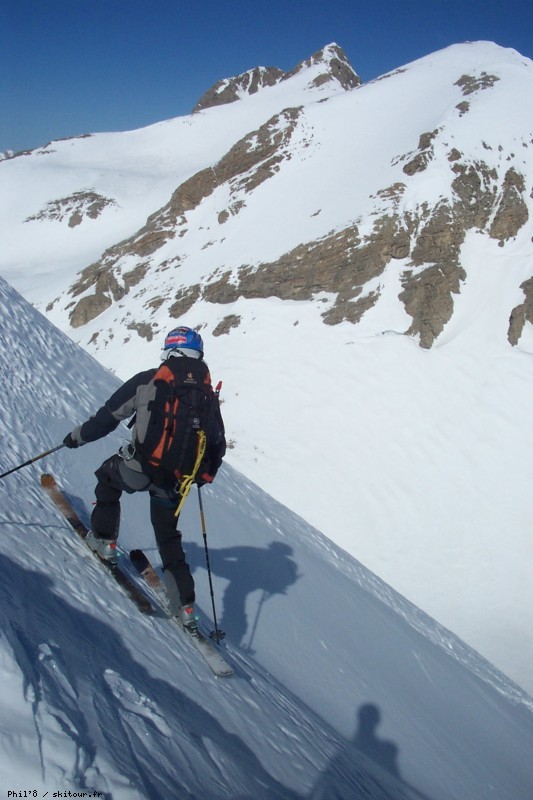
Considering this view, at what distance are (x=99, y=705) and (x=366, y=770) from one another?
8.14ft

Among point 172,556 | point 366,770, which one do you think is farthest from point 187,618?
point 366,770

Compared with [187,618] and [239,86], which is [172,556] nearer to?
[187,618]

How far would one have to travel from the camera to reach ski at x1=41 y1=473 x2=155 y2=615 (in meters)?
3.85

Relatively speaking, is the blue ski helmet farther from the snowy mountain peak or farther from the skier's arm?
the snowy mountain peak

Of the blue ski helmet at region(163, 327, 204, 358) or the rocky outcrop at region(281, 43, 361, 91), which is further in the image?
the rocky outcrop at region(281, 43, 361, 91)

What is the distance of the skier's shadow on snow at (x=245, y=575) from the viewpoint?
5070 millimetres

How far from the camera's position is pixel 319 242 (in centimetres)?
2353

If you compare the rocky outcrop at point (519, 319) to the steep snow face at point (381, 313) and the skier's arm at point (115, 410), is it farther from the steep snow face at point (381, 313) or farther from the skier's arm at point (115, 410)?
the skier's arm at point (115, 410)

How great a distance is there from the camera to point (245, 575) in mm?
6070

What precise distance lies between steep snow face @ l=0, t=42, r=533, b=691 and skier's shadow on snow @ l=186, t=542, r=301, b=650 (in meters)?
8.00

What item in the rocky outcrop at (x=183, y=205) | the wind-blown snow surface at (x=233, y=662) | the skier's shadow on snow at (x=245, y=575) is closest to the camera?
the wind-blown snow surface at (x=233, y=662)

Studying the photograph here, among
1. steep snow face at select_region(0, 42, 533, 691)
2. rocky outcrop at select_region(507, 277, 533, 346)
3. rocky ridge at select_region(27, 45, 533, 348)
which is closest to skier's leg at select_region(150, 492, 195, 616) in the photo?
steep snow face at select_region(0, 42, 533, 691)

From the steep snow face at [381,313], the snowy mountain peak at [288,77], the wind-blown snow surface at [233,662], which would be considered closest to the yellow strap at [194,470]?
the wind-blown snow surface at [233,662]

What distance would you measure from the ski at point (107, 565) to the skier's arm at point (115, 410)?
0.74 metres
